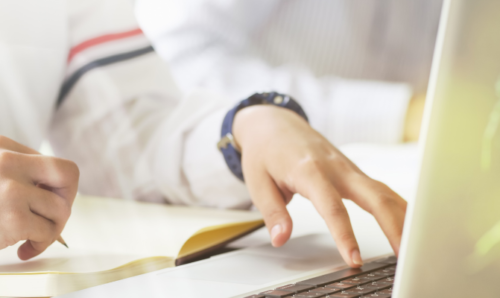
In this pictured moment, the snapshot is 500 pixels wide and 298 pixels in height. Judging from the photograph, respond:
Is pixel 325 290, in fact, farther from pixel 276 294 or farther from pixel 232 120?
pixel 232 120

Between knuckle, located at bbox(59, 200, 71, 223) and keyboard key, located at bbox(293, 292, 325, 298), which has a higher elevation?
knuckle, located at bbox(59, 200, 71, 223)

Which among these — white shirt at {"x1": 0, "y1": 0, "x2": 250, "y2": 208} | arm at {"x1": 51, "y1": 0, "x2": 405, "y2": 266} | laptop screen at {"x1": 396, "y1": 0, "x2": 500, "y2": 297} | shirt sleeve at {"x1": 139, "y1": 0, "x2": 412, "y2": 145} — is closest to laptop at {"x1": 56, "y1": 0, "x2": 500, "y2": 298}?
laptop screen at {"x1": 396, "y1": 0, "x2": 500, "y2": 297}

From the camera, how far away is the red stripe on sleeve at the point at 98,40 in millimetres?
337

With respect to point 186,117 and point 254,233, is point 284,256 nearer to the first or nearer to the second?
point 254,233

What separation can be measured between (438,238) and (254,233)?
197 mm

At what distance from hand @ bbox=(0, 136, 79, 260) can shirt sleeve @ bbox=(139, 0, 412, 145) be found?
0.67m

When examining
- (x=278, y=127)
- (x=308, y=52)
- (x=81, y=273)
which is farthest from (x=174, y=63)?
(x=81, y=273)

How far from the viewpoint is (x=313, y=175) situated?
0.25m

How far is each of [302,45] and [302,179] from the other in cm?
86

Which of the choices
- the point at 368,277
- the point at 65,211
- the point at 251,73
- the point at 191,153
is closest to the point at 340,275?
the point at 368,277

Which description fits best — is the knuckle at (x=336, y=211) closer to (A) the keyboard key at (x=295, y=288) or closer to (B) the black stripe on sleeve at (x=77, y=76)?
(A) the keyboard key at (x=295, y=288)

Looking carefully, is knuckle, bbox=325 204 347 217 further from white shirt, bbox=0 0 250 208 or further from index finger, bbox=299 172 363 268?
white shirt, bbox=0 0 250 208

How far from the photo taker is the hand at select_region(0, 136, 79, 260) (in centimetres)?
16

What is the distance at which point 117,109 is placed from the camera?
40 centimetres
